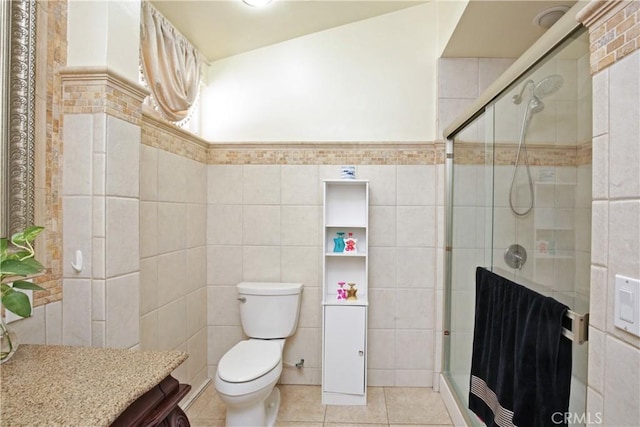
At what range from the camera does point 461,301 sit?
2.16 metres

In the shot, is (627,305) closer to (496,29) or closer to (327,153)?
(496,29)

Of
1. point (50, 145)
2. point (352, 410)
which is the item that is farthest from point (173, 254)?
point (352, 410)

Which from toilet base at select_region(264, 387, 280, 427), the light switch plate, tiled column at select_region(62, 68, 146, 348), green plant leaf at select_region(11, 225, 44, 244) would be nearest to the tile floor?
toilet base at select_region(264, 387, 280, 427)

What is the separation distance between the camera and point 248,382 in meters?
1.79

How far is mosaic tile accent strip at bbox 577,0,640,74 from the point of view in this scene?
75 centimetres

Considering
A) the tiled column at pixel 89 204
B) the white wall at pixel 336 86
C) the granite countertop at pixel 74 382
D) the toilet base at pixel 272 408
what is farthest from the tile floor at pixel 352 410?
the white wall at pixel 336 86

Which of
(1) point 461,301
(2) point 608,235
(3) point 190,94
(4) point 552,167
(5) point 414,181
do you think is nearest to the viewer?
(2) point 608,235

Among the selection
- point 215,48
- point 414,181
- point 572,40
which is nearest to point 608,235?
point 572,40

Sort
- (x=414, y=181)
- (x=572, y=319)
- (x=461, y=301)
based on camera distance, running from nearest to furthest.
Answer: (x=572, y=319) < (x=461, y=301) < (x=414, y=181)

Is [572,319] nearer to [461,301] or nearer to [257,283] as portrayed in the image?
[461,301]

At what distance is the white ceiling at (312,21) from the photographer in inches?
75.1

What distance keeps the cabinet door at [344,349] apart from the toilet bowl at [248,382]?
38 cm

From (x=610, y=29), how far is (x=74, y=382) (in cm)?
162

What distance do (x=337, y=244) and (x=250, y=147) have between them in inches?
37.4
